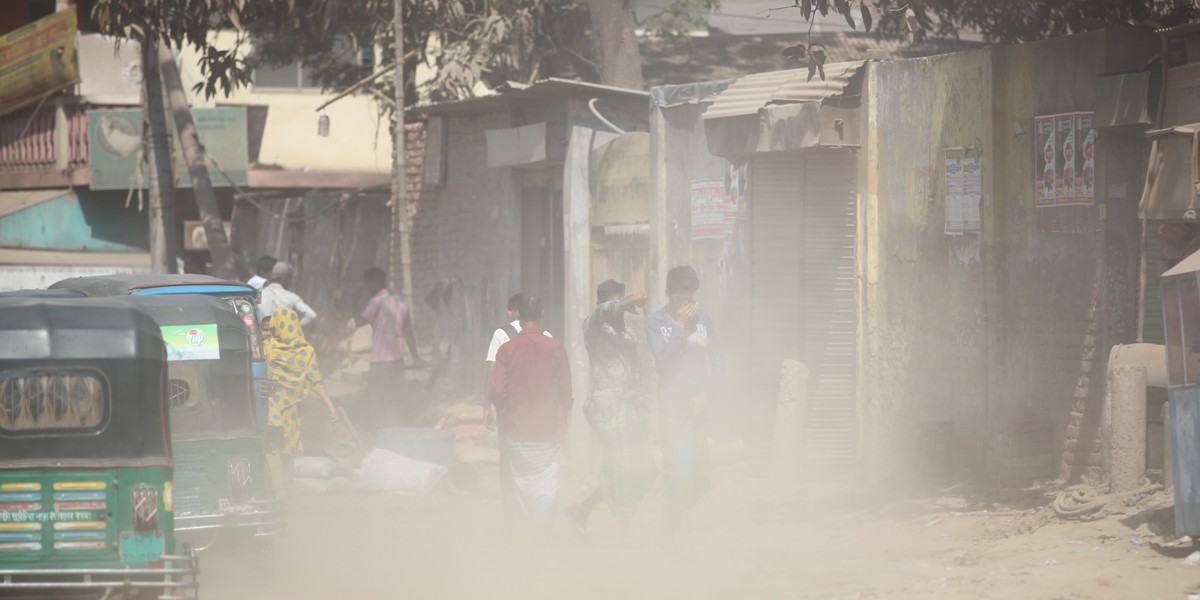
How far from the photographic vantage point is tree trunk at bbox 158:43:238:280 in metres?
20.1

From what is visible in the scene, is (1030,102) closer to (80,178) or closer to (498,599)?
(498,599)

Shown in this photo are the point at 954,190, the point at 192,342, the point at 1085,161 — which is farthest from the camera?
the point at 954,190

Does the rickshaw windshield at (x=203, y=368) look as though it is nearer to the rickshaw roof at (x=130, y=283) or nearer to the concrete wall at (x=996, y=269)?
the rickshaw roof at (x=130, y=283)

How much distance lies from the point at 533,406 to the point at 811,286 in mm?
3301

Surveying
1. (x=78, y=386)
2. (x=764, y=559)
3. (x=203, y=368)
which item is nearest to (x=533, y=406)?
(x=764, y=559)

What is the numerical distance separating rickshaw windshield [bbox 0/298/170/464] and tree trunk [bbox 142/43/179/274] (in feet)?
39.3

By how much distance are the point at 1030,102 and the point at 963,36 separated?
52.2 ft

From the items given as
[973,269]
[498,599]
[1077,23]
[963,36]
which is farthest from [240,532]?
[963,36]

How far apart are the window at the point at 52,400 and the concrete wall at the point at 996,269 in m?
5.64

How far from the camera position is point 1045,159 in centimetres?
934

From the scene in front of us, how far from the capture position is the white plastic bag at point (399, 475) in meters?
12.1

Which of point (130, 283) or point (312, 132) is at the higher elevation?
point (312, 132)

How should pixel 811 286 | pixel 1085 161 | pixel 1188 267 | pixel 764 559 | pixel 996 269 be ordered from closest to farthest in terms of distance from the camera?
pixel 1188 267 → pixel 764 559 → pixel 1085 161 → pixel 996 269 → pixel 811 286

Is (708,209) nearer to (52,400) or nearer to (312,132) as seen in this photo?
(52,400)
